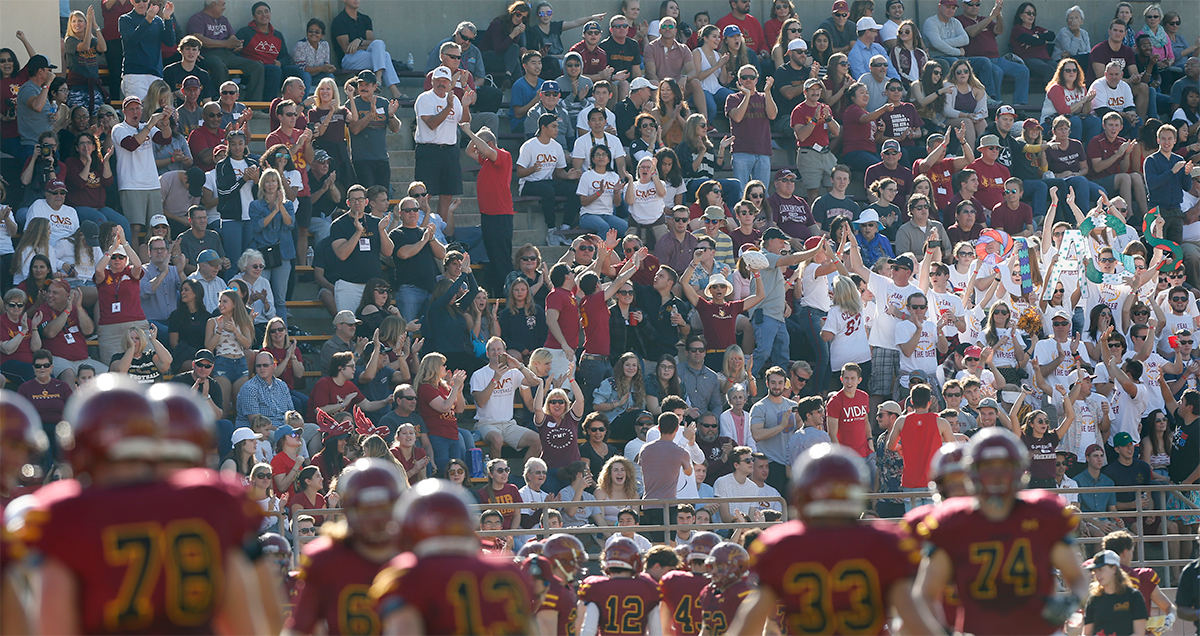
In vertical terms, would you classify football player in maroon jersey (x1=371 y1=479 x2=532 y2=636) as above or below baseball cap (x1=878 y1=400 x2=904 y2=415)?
below

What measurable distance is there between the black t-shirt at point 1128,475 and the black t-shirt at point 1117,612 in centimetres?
418

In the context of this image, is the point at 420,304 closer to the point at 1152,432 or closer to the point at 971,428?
the point at 971,428

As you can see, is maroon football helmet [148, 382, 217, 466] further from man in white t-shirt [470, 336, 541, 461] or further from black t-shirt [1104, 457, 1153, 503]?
black t-shirt [1104, 457, 1153, 503]

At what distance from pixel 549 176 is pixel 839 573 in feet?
33.9

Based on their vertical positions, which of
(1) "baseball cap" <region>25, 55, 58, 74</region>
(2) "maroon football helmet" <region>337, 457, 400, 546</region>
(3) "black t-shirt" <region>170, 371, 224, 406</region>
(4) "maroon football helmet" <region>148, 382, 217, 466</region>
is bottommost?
(2) "maroon football helmet" <region>337, 457, 400, 546</region>

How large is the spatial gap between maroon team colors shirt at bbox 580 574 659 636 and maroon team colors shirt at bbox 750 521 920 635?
322 cm

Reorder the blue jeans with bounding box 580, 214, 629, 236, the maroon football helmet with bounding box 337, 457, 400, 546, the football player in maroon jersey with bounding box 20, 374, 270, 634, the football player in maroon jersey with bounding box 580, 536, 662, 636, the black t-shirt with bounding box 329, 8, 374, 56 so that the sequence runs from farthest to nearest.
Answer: the black t-shirt with bounding box 329, 8, 374, 56, the blue jeans with bounding box 580, 214, 629, 236, the football player in maroon jersey with bounding box 580, 536, 662, 636, the maroon football helmet with bounding box 337, 457, 400, 546, the football player in maroon jersey with bounding box 20, 374, 270, 634

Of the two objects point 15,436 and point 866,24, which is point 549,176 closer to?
point 866,24

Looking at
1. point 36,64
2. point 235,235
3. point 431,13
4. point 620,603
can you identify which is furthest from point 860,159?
point 620,603

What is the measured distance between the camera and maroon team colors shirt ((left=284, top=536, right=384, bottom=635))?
5.50 m

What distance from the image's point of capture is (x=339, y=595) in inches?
217

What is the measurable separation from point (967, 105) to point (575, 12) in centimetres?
484

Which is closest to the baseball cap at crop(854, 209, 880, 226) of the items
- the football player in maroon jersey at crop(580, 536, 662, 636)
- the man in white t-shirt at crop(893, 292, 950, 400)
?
the man in white t-shirt at crop(893, 292, 950, 400)

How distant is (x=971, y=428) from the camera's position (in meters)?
12.6
